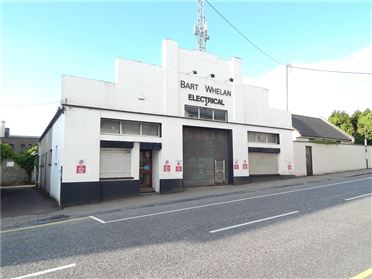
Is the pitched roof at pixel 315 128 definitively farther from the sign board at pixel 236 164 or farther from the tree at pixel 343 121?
the sign board at pixel 236 164

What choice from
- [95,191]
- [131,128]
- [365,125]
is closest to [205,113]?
[131,128]

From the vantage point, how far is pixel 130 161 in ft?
51.0

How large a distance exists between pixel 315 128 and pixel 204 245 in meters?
32.0

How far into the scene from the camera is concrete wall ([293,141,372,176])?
24406 millimetres

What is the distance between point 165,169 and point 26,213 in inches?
294

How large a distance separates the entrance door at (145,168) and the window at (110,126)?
7.31 ft

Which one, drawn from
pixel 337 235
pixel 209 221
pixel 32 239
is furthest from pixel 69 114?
pixel 337 235

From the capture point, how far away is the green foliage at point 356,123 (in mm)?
39875

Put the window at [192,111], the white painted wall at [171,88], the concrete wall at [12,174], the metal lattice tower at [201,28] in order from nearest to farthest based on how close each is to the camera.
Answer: the white painted wall at [171,88], the window at [192,111], the metal lattice tower at [201,28], the concrete wall at [12,174]

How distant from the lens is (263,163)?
22.2m

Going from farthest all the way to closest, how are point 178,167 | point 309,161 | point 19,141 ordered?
point 19,141 → point 309,161 → point 178,167

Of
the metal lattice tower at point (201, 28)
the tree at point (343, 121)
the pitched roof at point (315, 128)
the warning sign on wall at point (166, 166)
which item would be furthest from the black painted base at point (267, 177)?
the tree at point (343, 121)

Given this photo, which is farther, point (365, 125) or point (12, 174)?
point (365, 125)

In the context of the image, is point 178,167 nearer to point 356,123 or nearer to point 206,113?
point 206,113
